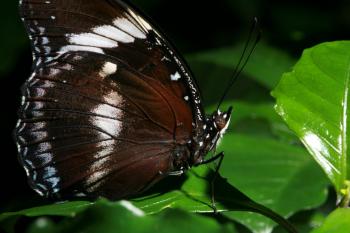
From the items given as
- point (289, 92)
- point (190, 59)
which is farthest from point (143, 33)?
point (190, 59)

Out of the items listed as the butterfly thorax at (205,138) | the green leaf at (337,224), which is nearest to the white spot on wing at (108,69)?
the butterfly thorax at (205,138)

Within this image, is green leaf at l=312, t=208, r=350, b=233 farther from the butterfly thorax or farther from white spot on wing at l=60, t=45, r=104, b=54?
white spot on wing at l=60, t=45, r=104, b=54

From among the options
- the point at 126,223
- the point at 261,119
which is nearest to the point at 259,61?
the point at 261,119

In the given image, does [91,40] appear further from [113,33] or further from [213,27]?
[213,27]

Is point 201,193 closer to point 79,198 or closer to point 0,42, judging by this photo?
point 79,198

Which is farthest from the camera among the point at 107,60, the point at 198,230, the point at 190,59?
the point at 190,59

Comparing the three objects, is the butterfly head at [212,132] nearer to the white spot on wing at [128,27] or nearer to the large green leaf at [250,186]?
the large green leaf at [250,186]
